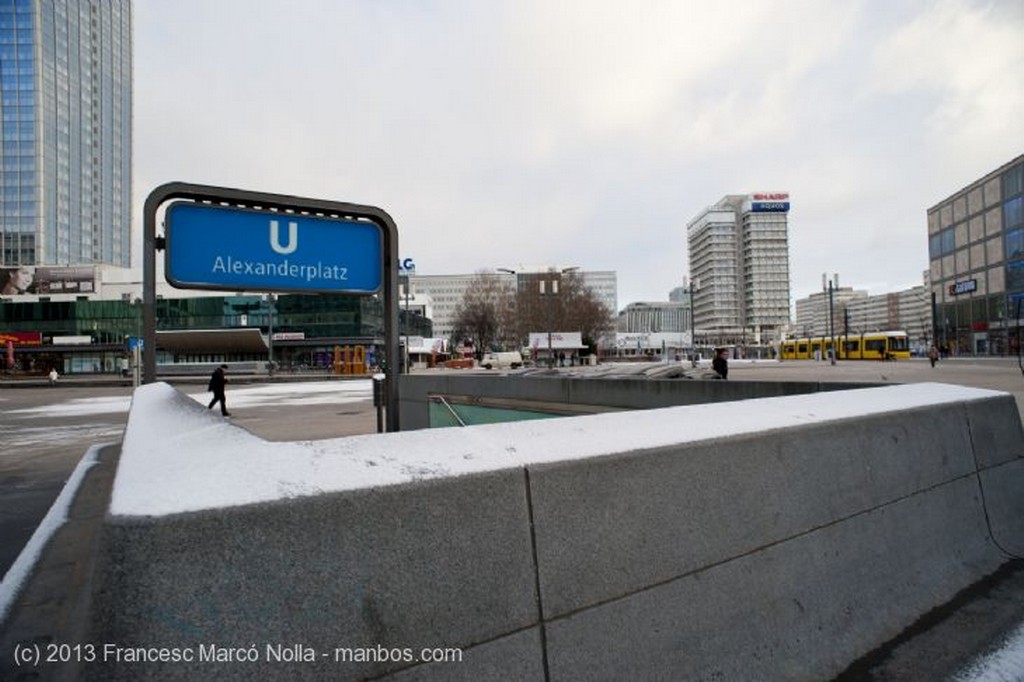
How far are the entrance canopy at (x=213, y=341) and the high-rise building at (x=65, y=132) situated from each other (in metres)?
58.4

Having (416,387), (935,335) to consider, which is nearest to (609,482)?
(416,387)

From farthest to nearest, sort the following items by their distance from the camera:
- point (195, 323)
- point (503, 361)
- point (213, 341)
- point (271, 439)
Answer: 1. point (195, 323)
2. point (213, 341)
3. point (503, 361)
4. point (271, 439)

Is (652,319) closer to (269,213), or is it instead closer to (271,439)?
(271,439)

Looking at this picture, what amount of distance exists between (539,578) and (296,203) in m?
3.44

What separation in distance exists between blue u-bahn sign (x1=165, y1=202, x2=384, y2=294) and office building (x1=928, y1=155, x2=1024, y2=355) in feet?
228

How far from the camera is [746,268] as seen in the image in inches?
5157

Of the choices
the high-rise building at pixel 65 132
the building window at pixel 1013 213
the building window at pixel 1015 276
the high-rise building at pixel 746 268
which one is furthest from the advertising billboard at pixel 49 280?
the building window at pixel 1013 213

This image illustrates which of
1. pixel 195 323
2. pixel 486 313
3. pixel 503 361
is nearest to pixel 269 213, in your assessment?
pixel 503 361

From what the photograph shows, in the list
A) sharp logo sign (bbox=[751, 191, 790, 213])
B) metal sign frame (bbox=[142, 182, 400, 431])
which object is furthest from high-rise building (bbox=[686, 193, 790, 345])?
metal sign frame (bbox=[142, 182, 400, 431])

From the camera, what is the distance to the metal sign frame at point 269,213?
3.68 metres

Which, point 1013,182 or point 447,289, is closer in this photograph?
point 1013,182

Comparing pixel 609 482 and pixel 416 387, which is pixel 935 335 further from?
pixel 609 482

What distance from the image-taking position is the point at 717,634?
6.67 ft

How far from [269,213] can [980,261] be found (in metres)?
83.6
